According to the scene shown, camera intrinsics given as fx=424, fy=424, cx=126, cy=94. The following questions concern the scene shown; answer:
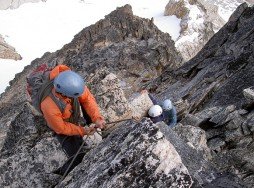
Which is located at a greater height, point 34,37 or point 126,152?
point 126,152

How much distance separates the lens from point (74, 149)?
10.7 m

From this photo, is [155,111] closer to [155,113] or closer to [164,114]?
[155,113]

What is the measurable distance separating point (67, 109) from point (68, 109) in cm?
5

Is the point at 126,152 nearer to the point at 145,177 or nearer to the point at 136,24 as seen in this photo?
the point at 145,177

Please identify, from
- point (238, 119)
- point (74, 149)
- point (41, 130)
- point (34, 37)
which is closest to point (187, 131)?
point (238, 119)

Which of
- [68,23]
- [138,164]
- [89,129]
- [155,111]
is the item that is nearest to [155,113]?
[155,111]

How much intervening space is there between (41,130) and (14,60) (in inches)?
Result: 2735

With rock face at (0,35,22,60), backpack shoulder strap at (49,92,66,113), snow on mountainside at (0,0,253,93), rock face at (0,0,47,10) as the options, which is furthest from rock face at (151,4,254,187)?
rock face at (0,0,47,10)

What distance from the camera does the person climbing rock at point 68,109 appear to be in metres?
9.09

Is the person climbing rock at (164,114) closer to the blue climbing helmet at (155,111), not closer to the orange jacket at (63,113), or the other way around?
the blue climbing helmet at (155,111)

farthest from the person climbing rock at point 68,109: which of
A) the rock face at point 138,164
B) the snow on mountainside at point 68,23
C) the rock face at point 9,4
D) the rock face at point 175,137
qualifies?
the rock face at point 9,4

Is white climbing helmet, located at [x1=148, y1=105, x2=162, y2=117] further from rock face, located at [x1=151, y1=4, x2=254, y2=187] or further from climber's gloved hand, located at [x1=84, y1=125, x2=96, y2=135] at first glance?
climber's gloved hand, located at [x1=84, y1=125, x2=96, y2=135]

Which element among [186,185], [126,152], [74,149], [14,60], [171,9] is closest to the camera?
[186,185]

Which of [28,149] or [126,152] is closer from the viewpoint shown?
[126,152]
